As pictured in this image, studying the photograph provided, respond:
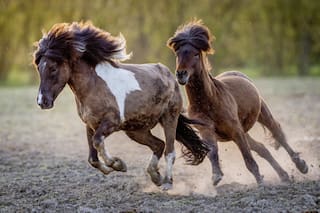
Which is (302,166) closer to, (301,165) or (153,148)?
(301,165)

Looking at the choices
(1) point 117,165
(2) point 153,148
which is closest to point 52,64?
(1) point 117,165

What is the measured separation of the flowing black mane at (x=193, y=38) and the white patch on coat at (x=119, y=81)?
0.93 meters

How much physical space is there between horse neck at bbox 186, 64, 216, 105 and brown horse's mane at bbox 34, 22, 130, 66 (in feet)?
3.24

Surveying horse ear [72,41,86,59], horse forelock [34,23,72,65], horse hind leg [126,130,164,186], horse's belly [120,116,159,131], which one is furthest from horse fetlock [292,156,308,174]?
horse forelock [34,23,72,65]

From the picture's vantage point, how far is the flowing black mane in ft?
26.0

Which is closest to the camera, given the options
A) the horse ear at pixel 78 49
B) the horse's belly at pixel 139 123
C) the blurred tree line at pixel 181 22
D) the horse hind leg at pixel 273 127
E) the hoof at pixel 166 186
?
the horse ear at pixel 78 49

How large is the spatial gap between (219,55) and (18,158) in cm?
2545

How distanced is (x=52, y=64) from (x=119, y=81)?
735mm

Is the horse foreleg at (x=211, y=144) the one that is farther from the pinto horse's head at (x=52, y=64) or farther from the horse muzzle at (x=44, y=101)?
the horse muzzle at (x=44, y=101)

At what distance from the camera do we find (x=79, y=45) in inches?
279

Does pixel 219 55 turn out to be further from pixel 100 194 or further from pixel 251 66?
pixel 100 194

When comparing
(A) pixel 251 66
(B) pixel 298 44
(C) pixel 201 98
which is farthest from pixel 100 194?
(A) pixel 251 66

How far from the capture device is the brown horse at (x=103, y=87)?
6.86 metres

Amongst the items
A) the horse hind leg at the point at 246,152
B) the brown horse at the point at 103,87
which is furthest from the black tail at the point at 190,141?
the horse hind leg at the point at 246,152
